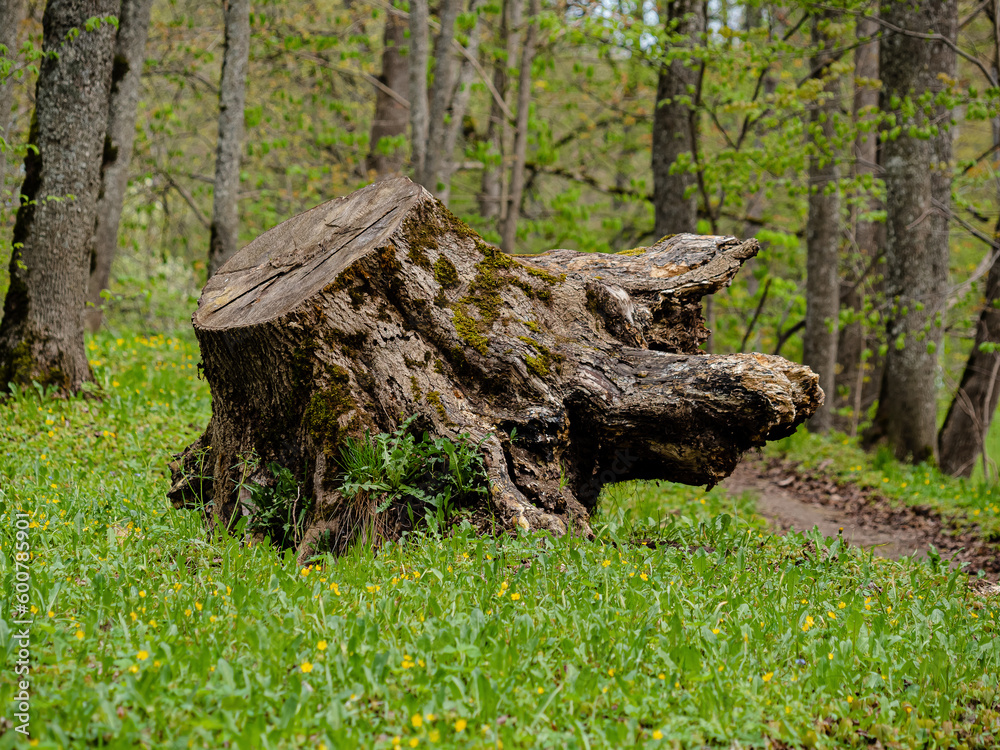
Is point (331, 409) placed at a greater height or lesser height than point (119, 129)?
lesser

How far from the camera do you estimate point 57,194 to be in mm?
6617

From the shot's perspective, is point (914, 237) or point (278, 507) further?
point (914, 237)

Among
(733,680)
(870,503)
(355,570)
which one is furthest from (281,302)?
(870,503)

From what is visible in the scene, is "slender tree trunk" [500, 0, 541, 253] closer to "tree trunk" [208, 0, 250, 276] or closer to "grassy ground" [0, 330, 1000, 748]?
"tree trunk" [208, 0, 250, 276]

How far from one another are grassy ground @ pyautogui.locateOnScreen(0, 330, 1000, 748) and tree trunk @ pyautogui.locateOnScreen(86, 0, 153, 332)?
633 centimetres

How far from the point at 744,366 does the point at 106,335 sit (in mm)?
9158

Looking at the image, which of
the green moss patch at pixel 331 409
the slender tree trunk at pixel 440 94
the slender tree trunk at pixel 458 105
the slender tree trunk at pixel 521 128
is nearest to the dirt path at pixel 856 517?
the green moss patch at pixel 331 409

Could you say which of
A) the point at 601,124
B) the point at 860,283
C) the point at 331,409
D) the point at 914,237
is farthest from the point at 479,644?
the point at 601,124

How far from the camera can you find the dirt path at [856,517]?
22.1 feet

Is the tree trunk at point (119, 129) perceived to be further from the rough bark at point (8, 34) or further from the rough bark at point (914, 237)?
the rough bark at point (914, 237)

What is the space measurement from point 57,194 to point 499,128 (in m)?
9.18

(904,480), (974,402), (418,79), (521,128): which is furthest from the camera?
(521,128)

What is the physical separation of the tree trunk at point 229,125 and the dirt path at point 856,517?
741 centimetres

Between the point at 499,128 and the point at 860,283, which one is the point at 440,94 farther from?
the point at 860,283
